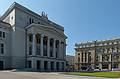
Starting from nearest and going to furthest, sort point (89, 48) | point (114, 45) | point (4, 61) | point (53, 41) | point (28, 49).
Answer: point (4, 61), point (28, 49), point (53, 41), point (114, 45), point (89, 48)

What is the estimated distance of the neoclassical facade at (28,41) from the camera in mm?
66312

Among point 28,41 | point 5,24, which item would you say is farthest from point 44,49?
point 5,24

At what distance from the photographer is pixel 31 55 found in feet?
221

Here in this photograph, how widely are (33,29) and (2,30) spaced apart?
8.70m

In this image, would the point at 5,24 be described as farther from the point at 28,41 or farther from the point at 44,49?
the point at 44,49

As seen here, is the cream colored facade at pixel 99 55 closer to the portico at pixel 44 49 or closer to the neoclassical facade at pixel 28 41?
the portico at pixel 44 49

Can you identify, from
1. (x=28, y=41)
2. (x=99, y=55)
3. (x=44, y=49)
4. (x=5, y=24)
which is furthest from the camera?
(x=99, y=55)

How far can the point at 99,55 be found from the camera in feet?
404

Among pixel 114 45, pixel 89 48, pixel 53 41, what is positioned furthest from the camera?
pixel 89 48

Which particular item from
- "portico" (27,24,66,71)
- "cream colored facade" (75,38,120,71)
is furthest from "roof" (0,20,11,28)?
"cream colored facade" (75,38,120,71)

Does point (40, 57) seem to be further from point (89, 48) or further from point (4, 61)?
point (89, 48)

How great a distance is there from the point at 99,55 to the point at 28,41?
203 ft

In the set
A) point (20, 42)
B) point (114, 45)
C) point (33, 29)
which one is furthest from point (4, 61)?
point (114, 45)

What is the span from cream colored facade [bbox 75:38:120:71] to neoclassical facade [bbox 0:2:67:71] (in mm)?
40586
